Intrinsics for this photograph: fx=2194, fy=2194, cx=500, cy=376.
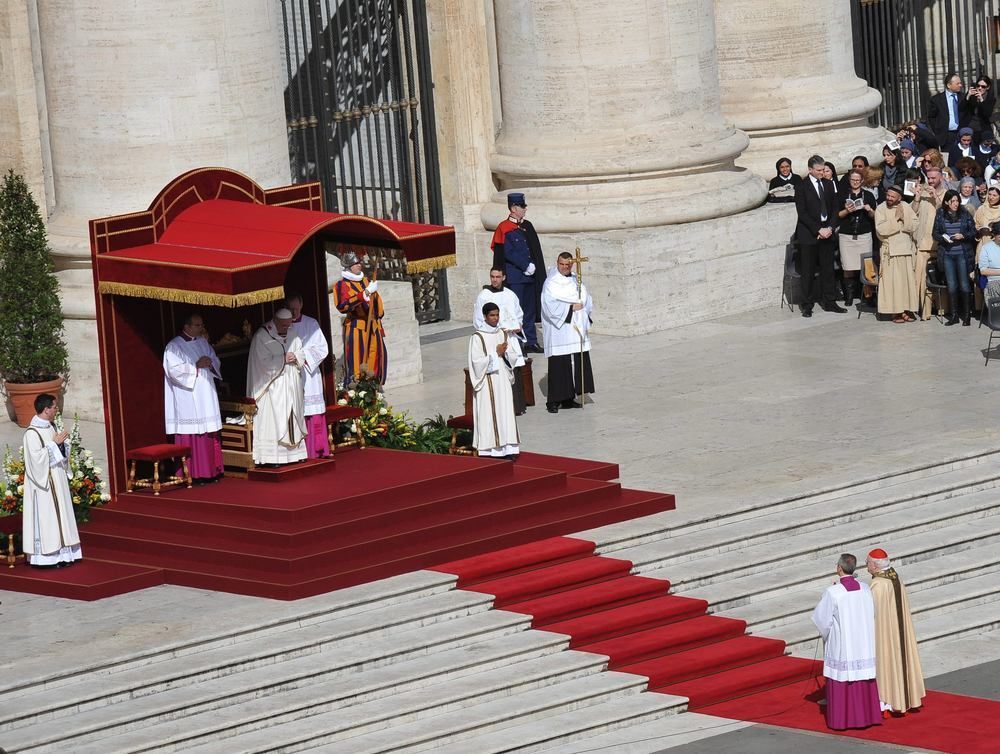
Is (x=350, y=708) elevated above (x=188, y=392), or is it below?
below

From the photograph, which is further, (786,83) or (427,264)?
(786,83)

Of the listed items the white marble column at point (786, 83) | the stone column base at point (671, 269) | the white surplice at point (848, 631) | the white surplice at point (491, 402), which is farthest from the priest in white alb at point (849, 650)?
the white marble column at point (786, 83)

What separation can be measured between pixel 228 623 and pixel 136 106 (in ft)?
22.8

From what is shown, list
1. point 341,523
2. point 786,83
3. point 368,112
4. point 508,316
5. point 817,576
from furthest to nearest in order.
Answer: point 786,83
point 368,112
point 508,316
point 817,576
point 341,523

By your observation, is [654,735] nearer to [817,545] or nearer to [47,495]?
[817,545]

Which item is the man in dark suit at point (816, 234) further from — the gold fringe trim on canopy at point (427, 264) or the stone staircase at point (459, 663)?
Answer: the stone staircase at point (459, 663)

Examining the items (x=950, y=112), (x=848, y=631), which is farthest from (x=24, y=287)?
(x=950, y=112)

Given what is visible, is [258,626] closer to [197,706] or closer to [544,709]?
[197,706]

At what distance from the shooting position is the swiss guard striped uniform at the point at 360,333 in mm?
20062

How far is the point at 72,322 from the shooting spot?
821 inches

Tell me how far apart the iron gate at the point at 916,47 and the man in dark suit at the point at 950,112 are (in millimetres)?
1268

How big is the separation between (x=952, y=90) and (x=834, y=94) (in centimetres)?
178

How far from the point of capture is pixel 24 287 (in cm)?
2022

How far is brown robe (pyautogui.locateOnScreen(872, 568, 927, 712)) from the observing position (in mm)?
13781
